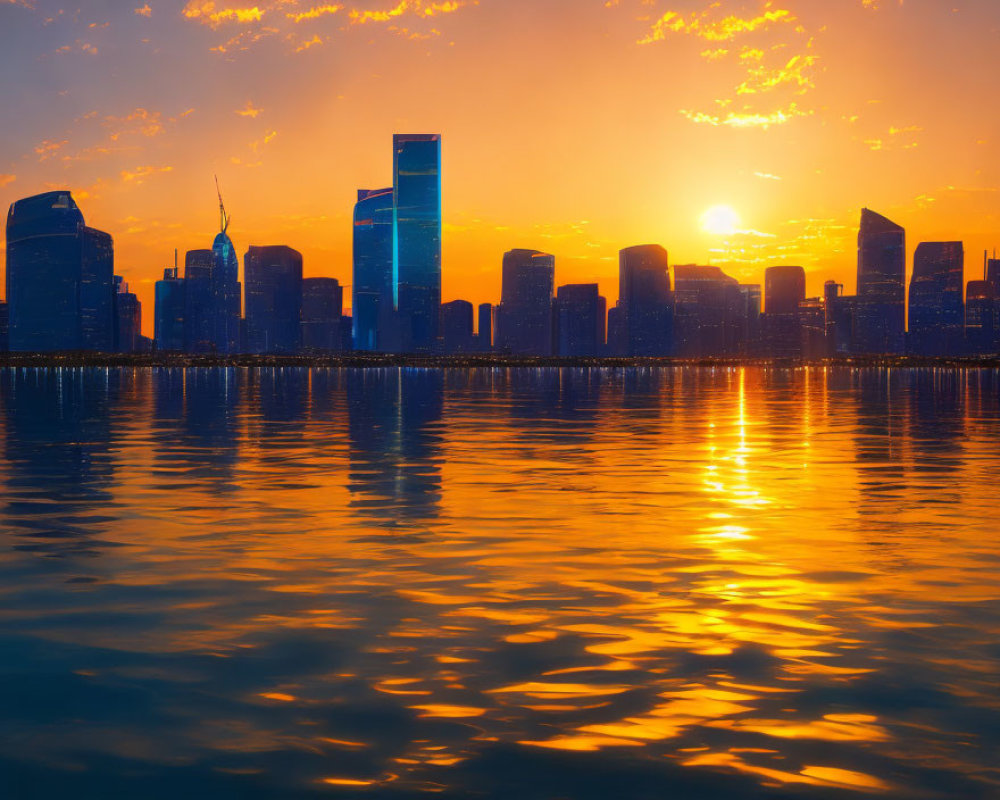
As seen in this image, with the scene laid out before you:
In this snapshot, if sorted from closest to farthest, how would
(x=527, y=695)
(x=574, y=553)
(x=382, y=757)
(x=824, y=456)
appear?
(x=382, y=757) → (x=527, y=695) → (x=574, y=553) → (x=824, y=456)

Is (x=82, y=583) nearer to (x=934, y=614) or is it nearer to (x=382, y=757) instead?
(x=382, y=757)

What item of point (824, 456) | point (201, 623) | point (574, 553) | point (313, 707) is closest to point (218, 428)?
point (824, 456)

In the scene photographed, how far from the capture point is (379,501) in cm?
3080

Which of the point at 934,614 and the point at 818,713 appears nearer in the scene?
the point at 818,713

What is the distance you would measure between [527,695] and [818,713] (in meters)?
3.24

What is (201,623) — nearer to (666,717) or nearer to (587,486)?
(666,717)

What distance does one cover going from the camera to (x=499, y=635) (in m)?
15.8

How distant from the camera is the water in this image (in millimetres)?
10711

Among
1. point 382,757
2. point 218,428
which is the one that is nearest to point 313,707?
point 382,757

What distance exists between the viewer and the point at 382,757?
10836 mm

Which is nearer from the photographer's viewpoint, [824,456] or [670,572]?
[670,572]

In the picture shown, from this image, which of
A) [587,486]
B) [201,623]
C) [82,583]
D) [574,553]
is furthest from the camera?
[587,486]

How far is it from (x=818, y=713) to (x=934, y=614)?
234 inches

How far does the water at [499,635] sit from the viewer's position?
35.1ft
